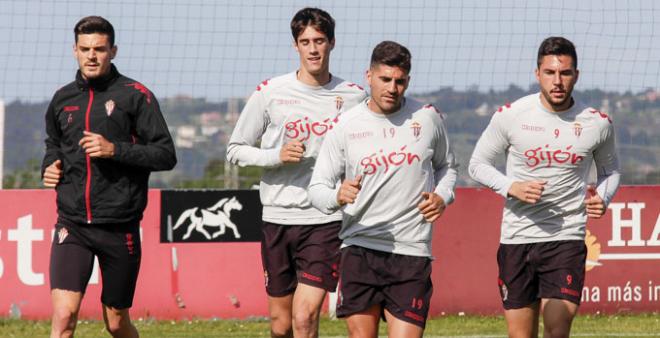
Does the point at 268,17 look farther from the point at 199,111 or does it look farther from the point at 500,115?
the point at 500,115

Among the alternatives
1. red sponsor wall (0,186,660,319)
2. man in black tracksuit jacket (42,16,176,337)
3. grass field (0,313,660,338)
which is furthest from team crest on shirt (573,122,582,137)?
red sponsor wall (0,186,660,319)

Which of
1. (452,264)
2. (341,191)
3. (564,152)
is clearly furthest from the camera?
(452,264)

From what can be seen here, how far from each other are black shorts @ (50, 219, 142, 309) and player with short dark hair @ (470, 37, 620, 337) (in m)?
2.24

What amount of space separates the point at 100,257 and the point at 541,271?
2718 mm

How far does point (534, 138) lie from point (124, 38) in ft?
22.9

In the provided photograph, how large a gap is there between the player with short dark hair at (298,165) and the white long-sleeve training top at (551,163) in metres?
1.02

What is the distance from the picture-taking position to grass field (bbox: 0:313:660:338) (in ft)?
42.1

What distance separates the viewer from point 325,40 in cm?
895

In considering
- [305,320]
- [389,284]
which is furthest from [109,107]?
[389,284]

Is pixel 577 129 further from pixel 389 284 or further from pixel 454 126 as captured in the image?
pixel 454 126

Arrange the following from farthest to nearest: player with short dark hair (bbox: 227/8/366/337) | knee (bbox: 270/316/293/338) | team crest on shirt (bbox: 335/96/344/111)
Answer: knee (bbox: 270/316/293/338)
team crest on shirt (bbox: 335/96/344/111)
player with short dark hair (bbox: 227/8/366/337)

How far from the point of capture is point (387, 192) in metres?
7.82

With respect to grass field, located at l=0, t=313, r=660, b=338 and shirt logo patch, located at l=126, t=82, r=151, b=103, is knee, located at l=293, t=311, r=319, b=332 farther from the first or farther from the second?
grass field, located at l=0, t=313, r=660, b=338

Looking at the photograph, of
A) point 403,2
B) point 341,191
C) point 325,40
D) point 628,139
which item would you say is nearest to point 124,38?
→ point 403,2
